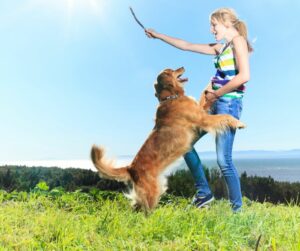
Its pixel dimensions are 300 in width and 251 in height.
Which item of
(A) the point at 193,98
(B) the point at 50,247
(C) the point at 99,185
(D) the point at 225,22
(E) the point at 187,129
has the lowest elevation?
(B) the point at 50,247

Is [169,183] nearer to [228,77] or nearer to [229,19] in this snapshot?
[228,77]

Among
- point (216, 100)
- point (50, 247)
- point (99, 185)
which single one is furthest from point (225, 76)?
point (99, 185)

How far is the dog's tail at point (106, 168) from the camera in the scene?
18.7 ft

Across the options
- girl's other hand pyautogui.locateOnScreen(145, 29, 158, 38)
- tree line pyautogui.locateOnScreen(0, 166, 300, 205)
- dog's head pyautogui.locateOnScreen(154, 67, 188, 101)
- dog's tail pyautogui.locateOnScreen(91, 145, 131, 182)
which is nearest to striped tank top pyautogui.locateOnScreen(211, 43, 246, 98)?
Answer: dog's head pyautogui.locateOnScreen(154, 67, 188, 101)

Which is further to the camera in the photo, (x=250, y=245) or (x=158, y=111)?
(x=158, y=111)

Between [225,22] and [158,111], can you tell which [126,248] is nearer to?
[158,111]

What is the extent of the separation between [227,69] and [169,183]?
9.95 ft

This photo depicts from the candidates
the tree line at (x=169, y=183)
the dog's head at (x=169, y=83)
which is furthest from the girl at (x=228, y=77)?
the tree line at (x=169, y=183)

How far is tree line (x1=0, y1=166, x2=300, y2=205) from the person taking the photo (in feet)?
26.8

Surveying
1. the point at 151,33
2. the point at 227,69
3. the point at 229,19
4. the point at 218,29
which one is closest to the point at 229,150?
the point at 227,69

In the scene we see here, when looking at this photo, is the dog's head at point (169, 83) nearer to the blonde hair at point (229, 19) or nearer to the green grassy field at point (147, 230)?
the blonde hair at point (229, 19)

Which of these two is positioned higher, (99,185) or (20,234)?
(99,185)

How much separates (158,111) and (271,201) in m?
3.61

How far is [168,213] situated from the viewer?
17.7 ft
